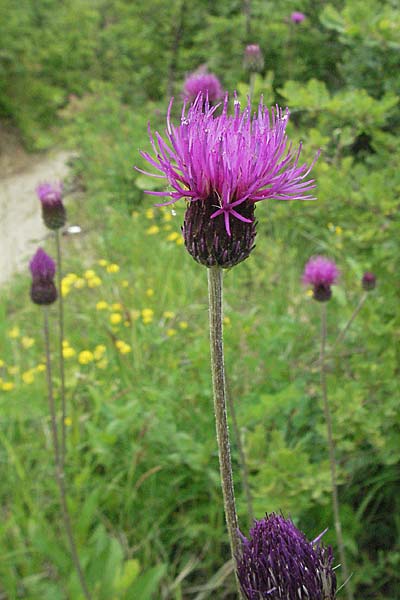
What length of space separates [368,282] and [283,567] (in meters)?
1.36

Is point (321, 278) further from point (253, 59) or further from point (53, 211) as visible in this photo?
point (253, 59)

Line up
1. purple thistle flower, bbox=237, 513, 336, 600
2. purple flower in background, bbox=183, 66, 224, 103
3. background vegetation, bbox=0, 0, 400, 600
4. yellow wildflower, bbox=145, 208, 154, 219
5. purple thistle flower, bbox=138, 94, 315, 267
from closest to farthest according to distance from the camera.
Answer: purple thistle flower, bbox=237, 513, 336, 600 < purple thistle flower, bbox=138, 94, 315, 267 < background vegetation, bbox=0, 0, 400, 600 < purple flower in background, bbox=183, 66, 224, 103 < yellow wildflower, bbox=145, 208, 154, 219

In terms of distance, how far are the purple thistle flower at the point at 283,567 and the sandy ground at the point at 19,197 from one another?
5191mm

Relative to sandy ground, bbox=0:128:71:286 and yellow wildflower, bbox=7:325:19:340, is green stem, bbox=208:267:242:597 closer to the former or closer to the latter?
yellow wildflower, bbox=7:325:19:340

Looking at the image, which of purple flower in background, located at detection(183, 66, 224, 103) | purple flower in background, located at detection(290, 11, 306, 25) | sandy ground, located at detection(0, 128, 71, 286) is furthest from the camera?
sandy ground, located at detection(0, 128, 71, 286)

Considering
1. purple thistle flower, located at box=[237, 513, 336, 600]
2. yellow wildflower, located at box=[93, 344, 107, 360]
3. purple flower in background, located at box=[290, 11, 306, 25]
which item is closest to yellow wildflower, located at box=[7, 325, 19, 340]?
yellow wildflower, located at box=[93, 344, 107, 360]

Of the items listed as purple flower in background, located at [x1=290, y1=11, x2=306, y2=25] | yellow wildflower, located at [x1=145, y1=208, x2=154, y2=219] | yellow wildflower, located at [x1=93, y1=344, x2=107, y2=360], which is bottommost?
yellow wildflower, located at [x1=93, y1=344, x2=107, y2=360]

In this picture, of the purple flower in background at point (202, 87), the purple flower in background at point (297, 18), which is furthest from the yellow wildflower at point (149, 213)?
the purple flower in background at point (202, 87)

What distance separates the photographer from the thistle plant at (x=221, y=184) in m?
0.83

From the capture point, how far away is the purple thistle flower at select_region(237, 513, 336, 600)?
723mm

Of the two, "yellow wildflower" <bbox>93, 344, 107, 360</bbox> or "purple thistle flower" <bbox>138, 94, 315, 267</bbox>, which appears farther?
"yellow wildflower" <bbox>93, 344, 107, 360</bbox>

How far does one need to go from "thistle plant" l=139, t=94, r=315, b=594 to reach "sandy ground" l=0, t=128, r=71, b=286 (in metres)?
5.02

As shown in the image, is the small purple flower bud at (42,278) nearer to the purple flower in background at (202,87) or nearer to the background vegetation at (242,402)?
the background vegetation at (242,402)

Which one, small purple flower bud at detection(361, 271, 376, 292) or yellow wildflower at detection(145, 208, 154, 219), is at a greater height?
yellow wildflower at detection(145, 208, 154, 219)
